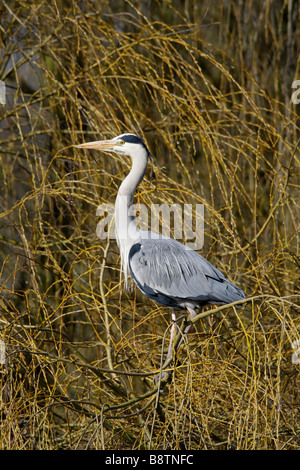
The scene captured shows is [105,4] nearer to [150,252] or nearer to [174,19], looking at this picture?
[174,19]

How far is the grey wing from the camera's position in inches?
81.5

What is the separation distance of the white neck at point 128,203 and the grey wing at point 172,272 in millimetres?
55

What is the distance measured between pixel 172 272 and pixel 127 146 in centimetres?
47

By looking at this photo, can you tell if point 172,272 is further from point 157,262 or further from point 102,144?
point 102,144

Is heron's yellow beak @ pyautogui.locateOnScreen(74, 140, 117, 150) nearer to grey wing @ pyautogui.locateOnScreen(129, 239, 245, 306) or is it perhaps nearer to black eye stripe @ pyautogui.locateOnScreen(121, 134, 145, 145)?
black eye stripe @ pyautogui.locateOnScreen(121, 134, 145, 145)

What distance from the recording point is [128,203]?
6.70ft

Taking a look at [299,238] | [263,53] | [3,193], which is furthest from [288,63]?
[3,193]
